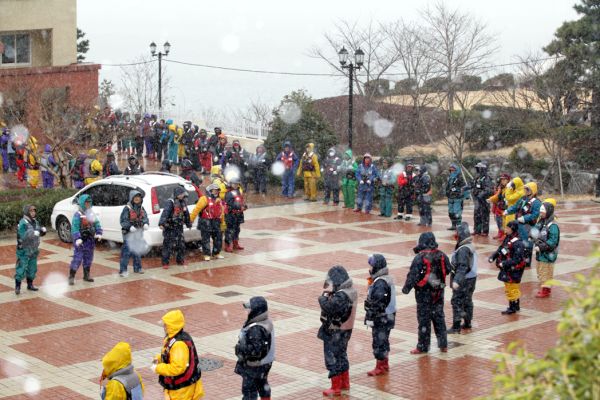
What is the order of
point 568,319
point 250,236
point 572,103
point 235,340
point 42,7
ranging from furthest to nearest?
point 42,7, point 572,103, point 250,236, point 235,340, point 568,319

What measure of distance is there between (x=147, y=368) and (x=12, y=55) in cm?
2969

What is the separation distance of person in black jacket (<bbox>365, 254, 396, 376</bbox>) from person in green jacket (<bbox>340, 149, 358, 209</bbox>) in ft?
46.3

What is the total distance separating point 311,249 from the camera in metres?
19.7

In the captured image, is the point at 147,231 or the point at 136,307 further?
the point at 147,231

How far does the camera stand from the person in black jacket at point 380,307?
10.7 m

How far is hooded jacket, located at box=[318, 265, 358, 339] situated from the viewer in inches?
389

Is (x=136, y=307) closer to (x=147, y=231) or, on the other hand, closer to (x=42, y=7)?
(x=147, y=231)

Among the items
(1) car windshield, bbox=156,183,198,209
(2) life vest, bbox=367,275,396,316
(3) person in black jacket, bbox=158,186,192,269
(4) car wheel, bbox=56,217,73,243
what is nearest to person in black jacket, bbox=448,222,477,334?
(2) life vest, bbox=367,275,396,316

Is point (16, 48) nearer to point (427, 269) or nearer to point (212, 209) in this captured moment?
point (212, 209)

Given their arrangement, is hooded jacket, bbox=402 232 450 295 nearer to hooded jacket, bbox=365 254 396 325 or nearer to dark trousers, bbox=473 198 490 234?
hooded jacket, bbox=365 254 396 325

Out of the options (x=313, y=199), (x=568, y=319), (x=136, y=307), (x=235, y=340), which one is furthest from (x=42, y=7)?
(x=568, y=319)

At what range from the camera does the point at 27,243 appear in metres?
15.0

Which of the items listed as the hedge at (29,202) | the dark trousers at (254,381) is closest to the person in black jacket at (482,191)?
the hedge at (29,202)

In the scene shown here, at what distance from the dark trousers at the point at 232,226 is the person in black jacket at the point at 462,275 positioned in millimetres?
7165
